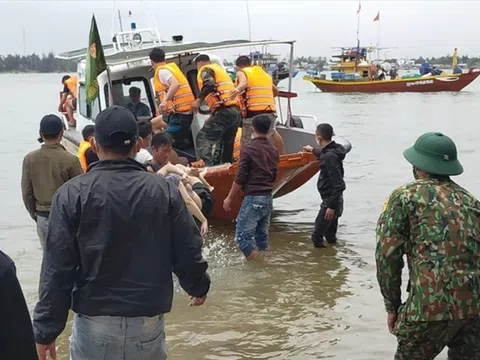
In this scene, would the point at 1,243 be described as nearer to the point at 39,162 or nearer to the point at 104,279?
the point at 39,162

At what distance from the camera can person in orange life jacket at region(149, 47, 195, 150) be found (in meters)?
8.74

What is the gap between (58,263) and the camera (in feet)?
9.90

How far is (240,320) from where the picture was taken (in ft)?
20.6

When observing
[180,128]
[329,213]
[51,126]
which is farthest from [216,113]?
[51,126]

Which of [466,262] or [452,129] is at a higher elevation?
[466,262]

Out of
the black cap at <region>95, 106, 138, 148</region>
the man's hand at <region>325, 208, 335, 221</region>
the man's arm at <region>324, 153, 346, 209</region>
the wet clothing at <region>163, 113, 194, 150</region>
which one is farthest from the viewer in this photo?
the wet clothing at <region>163, 113, 194, 150</region>

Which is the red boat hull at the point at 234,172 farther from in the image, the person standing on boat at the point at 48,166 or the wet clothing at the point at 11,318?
the wet clothing at the point at 11,318

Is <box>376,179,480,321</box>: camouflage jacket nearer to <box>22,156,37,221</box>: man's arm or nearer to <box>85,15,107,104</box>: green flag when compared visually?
<box>22,156,37,221</box>: man's arm

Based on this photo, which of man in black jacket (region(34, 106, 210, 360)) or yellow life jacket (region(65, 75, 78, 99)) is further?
yellow life jacket (region(65, 75, 78, 99))

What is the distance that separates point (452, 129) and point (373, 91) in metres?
27.5

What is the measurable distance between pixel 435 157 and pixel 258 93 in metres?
5.72

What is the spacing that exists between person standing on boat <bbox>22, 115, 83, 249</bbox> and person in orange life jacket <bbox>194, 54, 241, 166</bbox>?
3339 mm

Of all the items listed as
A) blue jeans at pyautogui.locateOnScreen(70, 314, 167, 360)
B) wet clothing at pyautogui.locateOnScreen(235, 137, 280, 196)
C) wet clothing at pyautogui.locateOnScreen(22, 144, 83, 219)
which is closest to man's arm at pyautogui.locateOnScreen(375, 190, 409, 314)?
blue jeans at pyautogui.locateOnScreen(70, 314, 167, 360)

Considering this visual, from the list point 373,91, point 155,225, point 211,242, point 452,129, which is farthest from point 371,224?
point 373,91
